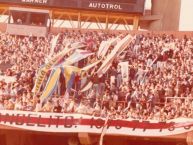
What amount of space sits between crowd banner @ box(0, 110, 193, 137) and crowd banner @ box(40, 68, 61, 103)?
1754mm

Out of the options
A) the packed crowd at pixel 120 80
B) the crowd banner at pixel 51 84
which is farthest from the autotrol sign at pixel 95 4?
the crowd banner at pixel 51 84

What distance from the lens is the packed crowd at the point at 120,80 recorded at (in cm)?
2200

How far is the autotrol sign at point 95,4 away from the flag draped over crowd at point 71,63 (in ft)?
19.5

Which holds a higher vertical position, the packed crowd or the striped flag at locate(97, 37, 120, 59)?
the striped flag at locate(97, 37, 120, 59)

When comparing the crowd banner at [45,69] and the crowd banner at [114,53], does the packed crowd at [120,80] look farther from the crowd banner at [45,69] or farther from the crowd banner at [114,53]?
the crowd banner at [45,69]

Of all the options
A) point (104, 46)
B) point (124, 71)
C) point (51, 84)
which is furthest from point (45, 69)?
point (104, 46)

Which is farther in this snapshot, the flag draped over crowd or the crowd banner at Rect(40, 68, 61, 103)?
the flag draped over crowd

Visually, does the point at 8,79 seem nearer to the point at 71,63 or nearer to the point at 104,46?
the point at 71,63

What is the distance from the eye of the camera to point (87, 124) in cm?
2105

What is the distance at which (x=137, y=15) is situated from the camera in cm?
3544

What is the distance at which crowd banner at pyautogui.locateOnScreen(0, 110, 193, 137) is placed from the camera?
20.3 m

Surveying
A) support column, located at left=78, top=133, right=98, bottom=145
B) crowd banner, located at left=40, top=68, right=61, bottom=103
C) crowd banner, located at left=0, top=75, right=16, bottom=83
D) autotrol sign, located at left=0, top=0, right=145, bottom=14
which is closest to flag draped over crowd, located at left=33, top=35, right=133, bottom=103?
crowd banner, located at left=40, top=68, right=61, bottom=103

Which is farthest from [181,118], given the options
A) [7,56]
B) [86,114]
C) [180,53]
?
[7,56]

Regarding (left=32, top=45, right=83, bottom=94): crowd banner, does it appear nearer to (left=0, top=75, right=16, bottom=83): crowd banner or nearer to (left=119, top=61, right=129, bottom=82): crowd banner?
(left=0, top=75, right=16, bottom=83): crowd banner
